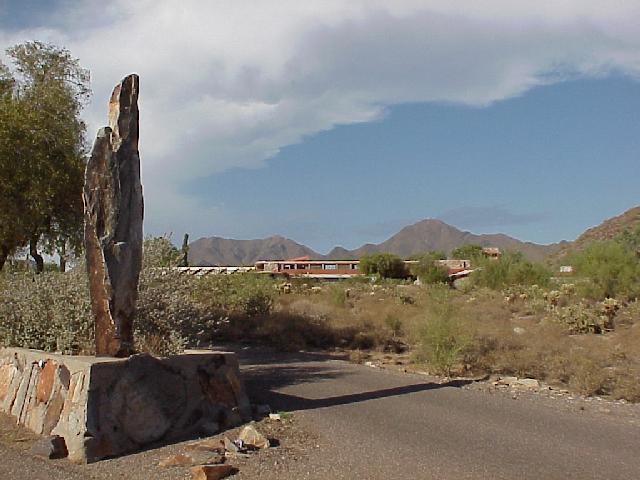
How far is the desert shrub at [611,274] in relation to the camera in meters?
29.7

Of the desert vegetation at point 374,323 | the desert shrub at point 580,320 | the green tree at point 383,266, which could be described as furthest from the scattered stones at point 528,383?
the green tree at point 383,266

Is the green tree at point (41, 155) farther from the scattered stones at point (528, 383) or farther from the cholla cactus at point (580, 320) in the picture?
the cholla cactus at point (580, 320)

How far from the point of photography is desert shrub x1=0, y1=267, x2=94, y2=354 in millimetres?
11203

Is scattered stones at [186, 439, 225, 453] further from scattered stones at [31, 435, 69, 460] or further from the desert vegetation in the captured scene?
the desert vegetation

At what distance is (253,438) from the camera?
8242 mm

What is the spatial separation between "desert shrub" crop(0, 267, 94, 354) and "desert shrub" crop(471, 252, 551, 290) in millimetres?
29400

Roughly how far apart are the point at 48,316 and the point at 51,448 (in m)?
4.18

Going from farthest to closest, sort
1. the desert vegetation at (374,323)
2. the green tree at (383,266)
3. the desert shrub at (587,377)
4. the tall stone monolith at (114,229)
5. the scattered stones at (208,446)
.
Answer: the green tree at (383,266) → the desert shrub at (587,377) → the desert vegetation at (374,323) → the tall stone monolith at (114,229) → the scattered stones at (208,446)

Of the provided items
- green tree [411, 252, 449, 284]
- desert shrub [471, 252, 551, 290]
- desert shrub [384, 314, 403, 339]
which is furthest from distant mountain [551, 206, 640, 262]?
desert shrub [384, 314, 403, 339]

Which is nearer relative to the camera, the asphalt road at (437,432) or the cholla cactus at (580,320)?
the asphalt road at (437,432)

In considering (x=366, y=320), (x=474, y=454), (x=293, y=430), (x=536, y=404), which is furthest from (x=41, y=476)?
(x=366, y=320)

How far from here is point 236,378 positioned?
32.3 feet

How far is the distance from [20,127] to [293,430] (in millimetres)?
9850

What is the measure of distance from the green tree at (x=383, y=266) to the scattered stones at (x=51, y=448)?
195ft
